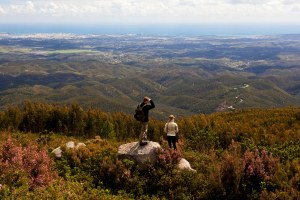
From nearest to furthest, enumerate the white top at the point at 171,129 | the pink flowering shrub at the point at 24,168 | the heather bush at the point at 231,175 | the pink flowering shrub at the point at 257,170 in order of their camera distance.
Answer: the pink flowering shrub at the point at 24,168 → the heather bush at the point at 231,175 → the pink flowering shrub at the point at 257,170 → the white top at the point at 171,129

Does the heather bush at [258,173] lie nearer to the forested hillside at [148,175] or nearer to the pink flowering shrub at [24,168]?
the forested hillside at [148,175]

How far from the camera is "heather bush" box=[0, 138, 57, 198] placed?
12.1m

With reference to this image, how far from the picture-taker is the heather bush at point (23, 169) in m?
12.1

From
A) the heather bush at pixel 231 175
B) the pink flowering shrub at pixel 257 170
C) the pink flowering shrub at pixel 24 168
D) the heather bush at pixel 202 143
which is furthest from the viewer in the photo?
the heather bush at pixel 202 143

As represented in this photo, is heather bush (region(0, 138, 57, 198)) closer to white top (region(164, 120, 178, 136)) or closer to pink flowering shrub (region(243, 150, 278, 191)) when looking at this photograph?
white top (region(164, 120, 178, 136))

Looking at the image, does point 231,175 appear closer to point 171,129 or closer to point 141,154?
point 141,154

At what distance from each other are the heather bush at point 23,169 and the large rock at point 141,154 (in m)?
3.44

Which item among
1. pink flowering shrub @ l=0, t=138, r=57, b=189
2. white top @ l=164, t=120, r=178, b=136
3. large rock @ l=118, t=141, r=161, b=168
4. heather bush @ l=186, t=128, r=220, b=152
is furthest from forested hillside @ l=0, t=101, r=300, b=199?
white top @ l=164, t=120, r=178, b=136

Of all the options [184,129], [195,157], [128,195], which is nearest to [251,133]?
[184,129]

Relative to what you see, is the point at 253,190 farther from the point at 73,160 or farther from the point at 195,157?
the point at 73,160

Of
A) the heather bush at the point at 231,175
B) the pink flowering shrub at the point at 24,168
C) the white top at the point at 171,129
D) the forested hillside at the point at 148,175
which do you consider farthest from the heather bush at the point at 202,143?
the pink flowering shrub at the point at 24,168

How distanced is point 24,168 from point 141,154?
5189mm

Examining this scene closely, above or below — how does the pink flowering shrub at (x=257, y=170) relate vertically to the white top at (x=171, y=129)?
below

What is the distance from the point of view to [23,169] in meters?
13.1
